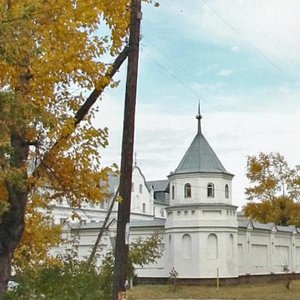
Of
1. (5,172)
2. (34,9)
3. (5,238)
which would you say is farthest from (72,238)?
(34,9)

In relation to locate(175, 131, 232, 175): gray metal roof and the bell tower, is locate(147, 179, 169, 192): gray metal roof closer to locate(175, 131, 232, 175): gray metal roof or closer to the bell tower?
locate(175, 131, 232, 175): gray metal roof

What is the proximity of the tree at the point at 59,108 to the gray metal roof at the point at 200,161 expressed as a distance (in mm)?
31460

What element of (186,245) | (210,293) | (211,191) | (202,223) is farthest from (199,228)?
(210,293)

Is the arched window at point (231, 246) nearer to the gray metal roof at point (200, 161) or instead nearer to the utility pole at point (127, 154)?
the gray metal roof at point (200, 161)

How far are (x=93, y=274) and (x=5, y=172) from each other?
5547mm

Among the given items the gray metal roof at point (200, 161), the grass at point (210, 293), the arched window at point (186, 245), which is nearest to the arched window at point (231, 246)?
the grass at point (210, 293)

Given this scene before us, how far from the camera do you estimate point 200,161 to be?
44.4 m

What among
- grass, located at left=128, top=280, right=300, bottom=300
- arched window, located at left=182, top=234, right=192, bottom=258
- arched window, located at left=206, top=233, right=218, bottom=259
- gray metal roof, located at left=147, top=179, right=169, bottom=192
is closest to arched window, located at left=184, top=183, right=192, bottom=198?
arched window, located at left=182, top=234, right=192, bottom=258

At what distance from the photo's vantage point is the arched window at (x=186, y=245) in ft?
140

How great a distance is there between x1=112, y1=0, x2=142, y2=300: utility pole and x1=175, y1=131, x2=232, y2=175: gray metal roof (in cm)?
3230

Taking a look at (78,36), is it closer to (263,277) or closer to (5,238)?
(5,238)

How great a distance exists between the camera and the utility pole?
35.3 ft

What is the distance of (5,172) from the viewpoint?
8898 mm

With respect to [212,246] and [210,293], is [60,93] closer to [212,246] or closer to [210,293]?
[210,293]
